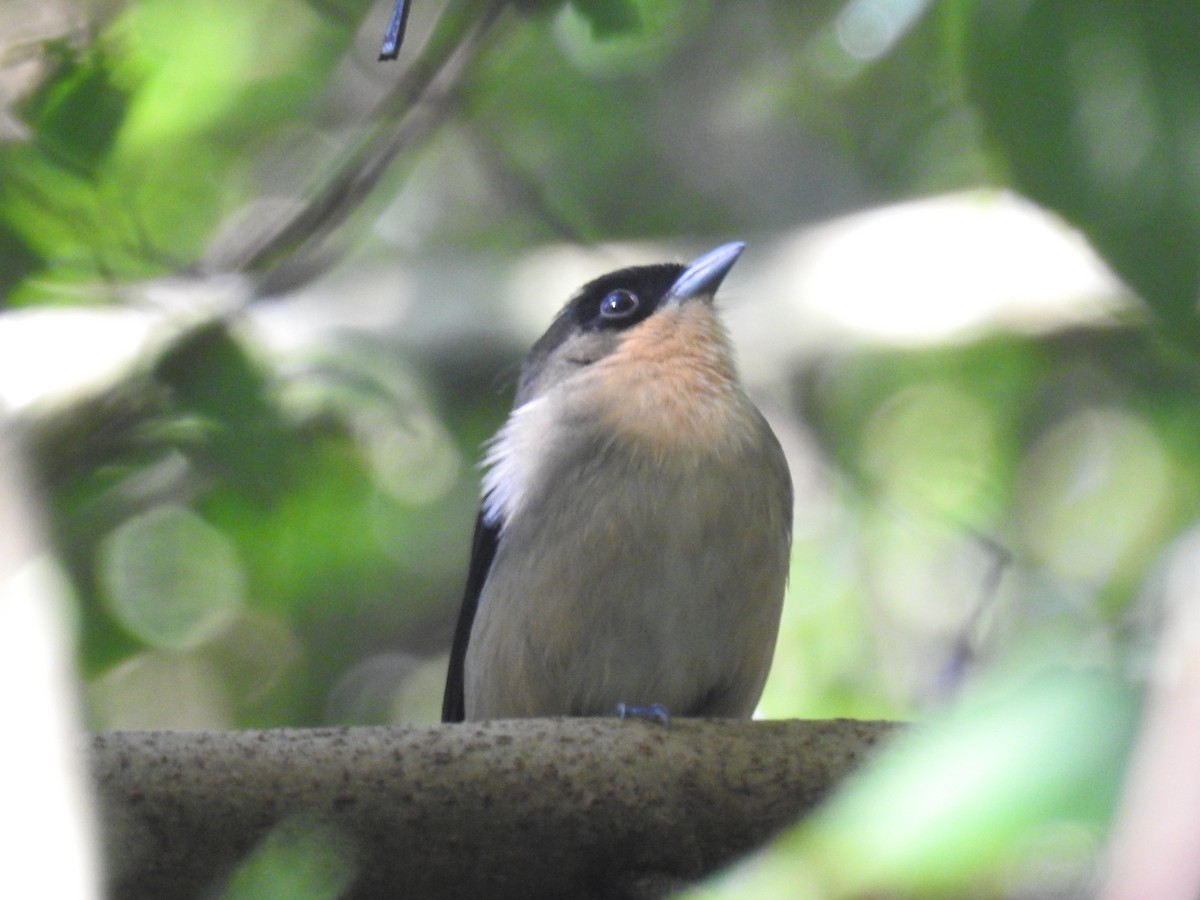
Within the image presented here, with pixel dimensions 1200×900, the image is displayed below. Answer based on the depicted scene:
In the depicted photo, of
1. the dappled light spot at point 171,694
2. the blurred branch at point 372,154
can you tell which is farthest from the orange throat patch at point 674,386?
the dappled light spot at point 171,694

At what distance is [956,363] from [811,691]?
1.66m

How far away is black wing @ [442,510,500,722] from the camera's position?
4891 millimetres

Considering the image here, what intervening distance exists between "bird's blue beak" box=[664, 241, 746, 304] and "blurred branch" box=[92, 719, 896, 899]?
7.11ft

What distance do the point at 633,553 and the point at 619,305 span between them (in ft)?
4.63

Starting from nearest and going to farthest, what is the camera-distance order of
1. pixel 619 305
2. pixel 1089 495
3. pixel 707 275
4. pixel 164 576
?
pixel 707 275
pixel 619 305
pixel 164 576
pixel 1089 495

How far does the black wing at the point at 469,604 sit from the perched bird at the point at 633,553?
0.02 metres

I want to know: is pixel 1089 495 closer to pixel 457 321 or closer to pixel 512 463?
pixel 457 321

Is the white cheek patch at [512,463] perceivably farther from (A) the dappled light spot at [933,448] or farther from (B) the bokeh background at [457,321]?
(A) the dappled light spot at [933,448]

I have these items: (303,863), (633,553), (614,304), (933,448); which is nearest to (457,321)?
(614,304)

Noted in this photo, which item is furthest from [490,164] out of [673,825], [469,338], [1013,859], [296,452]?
[1013,859]

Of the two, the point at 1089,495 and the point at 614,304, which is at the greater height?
the point at 614,304

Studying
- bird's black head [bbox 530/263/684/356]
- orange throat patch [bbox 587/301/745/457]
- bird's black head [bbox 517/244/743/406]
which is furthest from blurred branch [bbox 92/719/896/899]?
bird's black head [bbox 530/263/684/356]

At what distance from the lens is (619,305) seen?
211 inches

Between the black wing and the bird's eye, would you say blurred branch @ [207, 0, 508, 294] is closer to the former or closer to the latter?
the bird's eye
